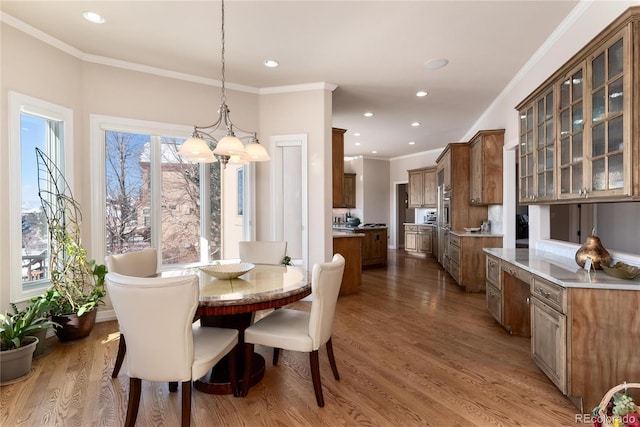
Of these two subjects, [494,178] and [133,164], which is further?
[494,178]

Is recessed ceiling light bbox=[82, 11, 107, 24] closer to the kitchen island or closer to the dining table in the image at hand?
the dining table

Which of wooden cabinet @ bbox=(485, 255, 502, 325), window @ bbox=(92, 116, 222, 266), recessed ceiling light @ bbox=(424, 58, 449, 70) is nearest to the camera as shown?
wooden cabinet @ bbox=(485, 255, 502, 325)

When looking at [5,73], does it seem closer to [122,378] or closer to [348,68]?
[122,378]

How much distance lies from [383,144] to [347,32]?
5419 mm

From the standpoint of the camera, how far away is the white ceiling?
2736 mm

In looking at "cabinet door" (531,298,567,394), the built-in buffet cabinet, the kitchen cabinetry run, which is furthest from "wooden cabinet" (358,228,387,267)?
"cabinet door" (531,298,567,394)

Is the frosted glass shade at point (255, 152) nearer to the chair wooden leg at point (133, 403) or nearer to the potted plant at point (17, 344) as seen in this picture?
the chair wooden leg at point (133, 403)

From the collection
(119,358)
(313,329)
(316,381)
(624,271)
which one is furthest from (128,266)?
(624,271)

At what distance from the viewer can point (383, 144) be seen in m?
8.35

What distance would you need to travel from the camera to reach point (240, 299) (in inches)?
77.2

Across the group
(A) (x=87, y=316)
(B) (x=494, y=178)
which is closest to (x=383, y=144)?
(B) (x=494, y=178)

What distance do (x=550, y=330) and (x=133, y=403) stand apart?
105 inches

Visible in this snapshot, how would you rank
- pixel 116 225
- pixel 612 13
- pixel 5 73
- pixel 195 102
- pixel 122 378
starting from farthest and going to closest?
pixel 195 102 < pixel 116 225 < pixel 5 73 < pixel 122 378 < pixel 612 13

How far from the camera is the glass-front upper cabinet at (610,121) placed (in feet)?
6.21
